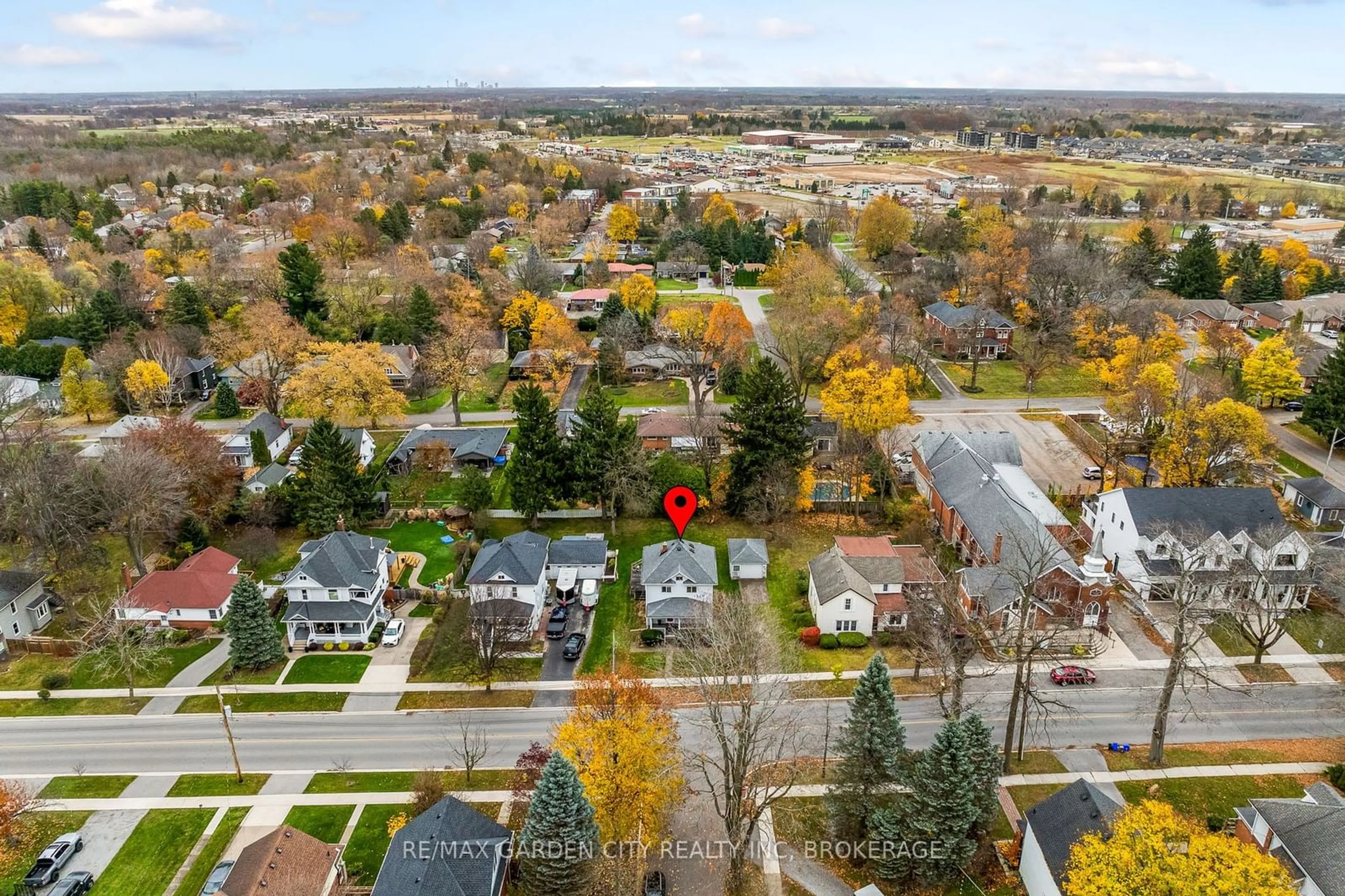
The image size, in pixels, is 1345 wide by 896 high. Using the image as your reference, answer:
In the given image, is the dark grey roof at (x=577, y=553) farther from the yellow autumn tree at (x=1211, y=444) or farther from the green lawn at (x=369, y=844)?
the yellow autumn tree at (x=1211, y=444)

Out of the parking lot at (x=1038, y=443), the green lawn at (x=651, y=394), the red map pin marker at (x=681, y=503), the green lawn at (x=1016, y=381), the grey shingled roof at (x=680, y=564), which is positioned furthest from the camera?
the green lawn at (x=1016, y=381)

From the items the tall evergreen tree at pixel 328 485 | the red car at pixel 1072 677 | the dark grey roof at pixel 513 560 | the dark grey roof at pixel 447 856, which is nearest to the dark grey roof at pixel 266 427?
the tall evergreen tree at pixel 328 485

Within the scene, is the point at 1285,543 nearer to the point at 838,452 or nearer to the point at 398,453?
the point at 838,452

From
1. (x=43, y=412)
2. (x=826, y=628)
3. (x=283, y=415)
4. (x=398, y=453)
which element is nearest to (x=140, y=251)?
(x=43, y=412)

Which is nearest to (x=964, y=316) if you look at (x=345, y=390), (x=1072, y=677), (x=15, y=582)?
(x=1072, y=677)

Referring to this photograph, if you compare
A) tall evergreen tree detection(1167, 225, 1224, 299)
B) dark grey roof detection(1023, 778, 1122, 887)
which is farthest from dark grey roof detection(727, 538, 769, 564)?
tall evergreen tree detection(1167, 225, 1224, 299)

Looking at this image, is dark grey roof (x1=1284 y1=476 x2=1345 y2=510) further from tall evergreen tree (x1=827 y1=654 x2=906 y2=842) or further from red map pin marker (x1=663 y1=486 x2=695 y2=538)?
tall evergreen tree (x1=827 y1=654 x2=906 y2=842)
